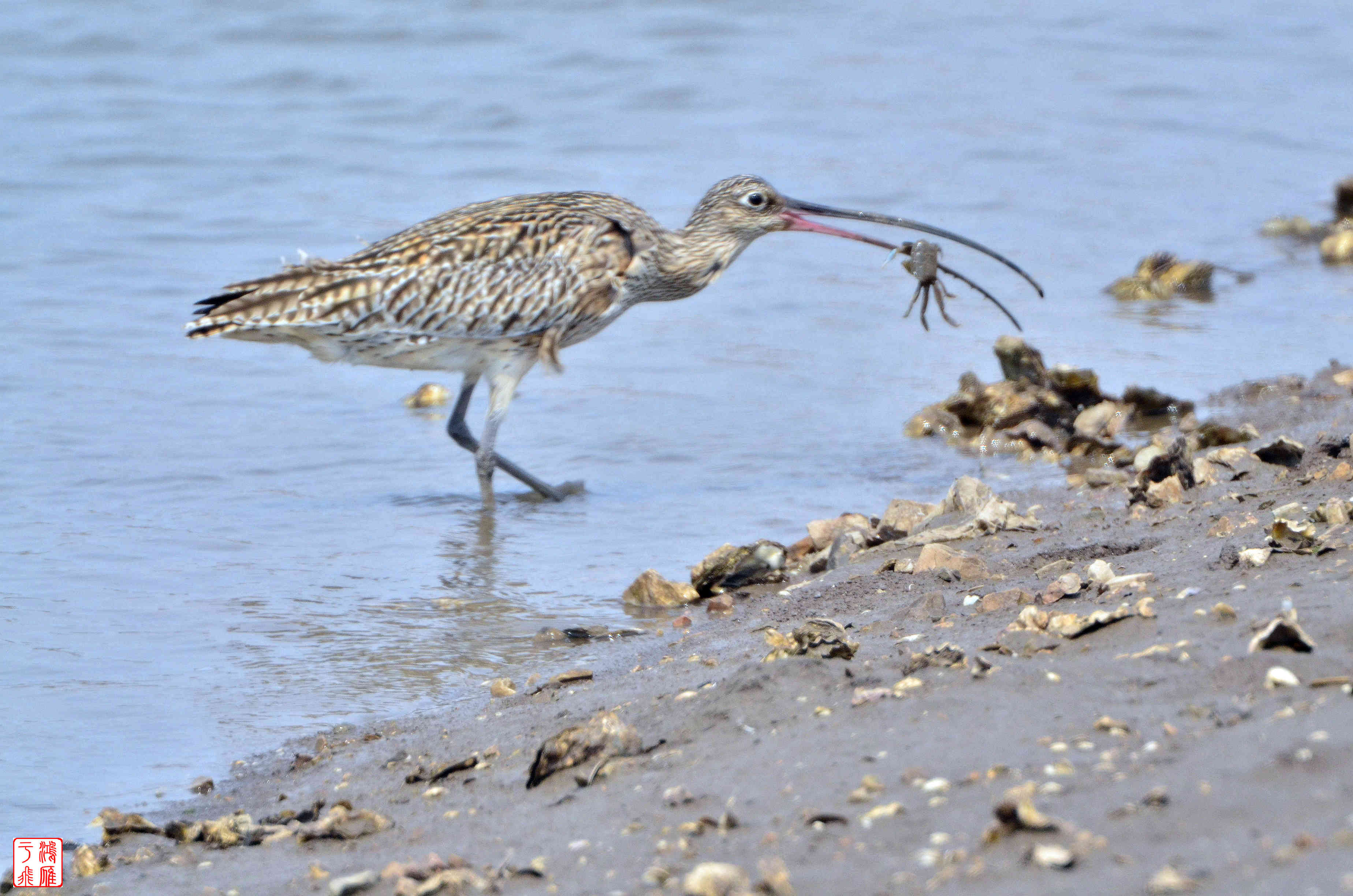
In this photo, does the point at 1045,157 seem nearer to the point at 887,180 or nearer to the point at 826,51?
the point at 887,180

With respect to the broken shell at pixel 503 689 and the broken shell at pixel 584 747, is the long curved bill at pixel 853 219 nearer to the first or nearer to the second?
the broken shell at pixel 503 689

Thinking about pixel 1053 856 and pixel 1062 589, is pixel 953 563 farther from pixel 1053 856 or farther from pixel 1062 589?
pixel 1053 856

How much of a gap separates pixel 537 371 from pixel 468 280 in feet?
6.92

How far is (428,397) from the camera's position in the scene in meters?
9.43

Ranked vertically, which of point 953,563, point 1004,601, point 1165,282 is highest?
point 1004,601

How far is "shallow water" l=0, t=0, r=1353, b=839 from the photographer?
591cm

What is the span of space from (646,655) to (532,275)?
3346 millimetres

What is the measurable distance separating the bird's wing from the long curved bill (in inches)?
33.8

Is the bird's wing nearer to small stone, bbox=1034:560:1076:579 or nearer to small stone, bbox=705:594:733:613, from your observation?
small stone, bbox=705:594:733:613

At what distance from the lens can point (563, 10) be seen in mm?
18516

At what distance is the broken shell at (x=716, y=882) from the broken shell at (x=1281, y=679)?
1210 millimetres

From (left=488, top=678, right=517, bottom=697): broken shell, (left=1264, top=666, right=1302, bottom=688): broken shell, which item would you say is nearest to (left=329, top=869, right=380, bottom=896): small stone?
(left=488, top=678, right=517, bottom=697): broken shell

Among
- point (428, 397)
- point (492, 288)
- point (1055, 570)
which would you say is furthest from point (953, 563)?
point (428, 397)

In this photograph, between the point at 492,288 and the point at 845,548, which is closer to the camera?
the point at 845,548
